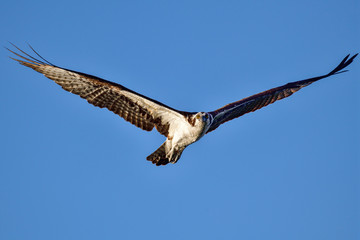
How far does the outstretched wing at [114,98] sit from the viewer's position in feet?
38.1

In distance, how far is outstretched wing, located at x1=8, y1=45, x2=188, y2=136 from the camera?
11602 millimetres

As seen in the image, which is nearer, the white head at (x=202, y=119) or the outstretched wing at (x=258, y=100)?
the white head at (x=202, y=119)

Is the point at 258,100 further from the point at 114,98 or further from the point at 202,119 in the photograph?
the point at 114,98

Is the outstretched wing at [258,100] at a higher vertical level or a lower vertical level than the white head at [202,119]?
higher

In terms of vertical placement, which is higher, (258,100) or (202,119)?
(258,100)

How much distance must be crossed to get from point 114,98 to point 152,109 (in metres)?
0.85

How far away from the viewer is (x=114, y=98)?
1192cm

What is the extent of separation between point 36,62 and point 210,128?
159 inches

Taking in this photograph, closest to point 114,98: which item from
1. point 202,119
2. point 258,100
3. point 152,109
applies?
point 152,109

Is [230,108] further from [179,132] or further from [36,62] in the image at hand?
A: [36,62]

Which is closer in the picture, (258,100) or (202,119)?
(202,119)

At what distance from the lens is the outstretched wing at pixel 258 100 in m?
12.3

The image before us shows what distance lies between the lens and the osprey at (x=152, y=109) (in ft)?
38.1

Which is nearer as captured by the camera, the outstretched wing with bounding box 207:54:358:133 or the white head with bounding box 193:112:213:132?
the white head with bounding box 193:112:213:132
